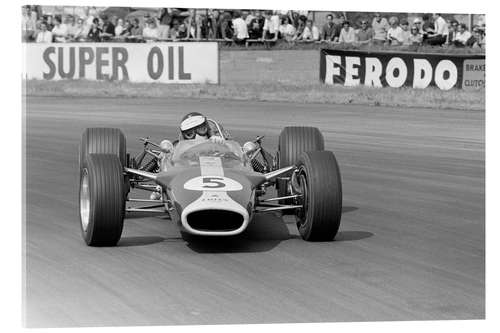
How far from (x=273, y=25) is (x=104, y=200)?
11.1m

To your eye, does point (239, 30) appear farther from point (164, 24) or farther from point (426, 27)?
point (426, 27)

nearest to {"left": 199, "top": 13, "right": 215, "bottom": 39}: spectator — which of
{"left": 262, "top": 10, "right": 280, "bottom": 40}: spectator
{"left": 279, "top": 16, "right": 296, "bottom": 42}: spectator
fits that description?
→ {"left": 262, "top": 10, "right": 280, "bottom": 40}: spectator

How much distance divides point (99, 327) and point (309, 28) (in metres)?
13.9

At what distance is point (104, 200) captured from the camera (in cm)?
844

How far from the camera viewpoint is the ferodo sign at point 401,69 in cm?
2112

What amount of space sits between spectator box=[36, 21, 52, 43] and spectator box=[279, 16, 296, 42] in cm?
451

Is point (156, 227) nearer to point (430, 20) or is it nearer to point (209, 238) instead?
point (209, 238)

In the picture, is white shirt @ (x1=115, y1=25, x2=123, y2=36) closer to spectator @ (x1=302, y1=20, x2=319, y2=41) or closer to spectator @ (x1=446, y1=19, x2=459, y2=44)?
spectator @ (x1=302, y1=20, x2=319, y2=41)

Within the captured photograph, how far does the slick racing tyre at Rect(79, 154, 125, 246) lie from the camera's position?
27.7ft

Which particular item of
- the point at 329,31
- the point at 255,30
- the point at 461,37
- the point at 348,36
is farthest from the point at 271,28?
the point at 461,37

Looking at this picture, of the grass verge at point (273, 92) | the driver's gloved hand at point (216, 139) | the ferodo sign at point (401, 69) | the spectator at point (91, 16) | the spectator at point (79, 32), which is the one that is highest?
the spectator at point (91, 16)

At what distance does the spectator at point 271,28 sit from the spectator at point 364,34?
198cm

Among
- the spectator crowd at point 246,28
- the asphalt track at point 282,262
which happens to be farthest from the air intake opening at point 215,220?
the spectator crowd at point 246,28

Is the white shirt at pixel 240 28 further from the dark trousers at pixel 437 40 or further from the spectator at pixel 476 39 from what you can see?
the spectator at pixel 476 39
